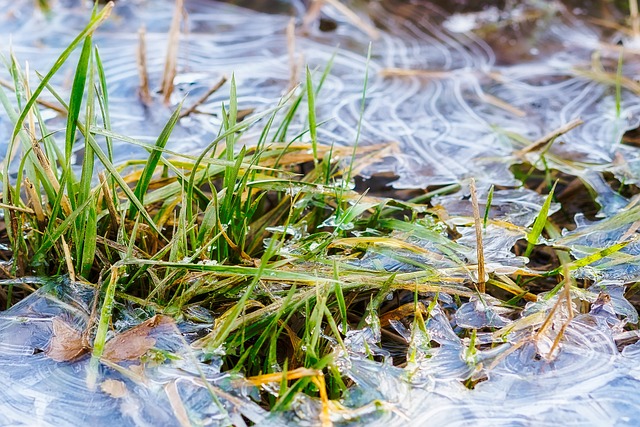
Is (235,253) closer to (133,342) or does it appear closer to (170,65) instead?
(133,342)

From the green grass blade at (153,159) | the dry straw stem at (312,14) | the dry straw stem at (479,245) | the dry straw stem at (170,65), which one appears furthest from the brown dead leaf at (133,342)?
the dry straw stem at (312,14)

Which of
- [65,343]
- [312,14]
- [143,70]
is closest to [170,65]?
[143,70]

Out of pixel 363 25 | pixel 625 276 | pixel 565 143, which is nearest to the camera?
pixel 625 276

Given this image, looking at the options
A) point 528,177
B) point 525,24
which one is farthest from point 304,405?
point 525,24

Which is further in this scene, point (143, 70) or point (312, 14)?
point (312, 14)

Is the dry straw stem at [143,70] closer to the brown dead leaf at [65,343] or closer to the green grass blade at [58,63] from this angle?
the green grass blade at [58,63]

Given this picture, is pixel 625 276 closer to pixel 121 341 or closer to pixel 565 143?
pixel 565 143
